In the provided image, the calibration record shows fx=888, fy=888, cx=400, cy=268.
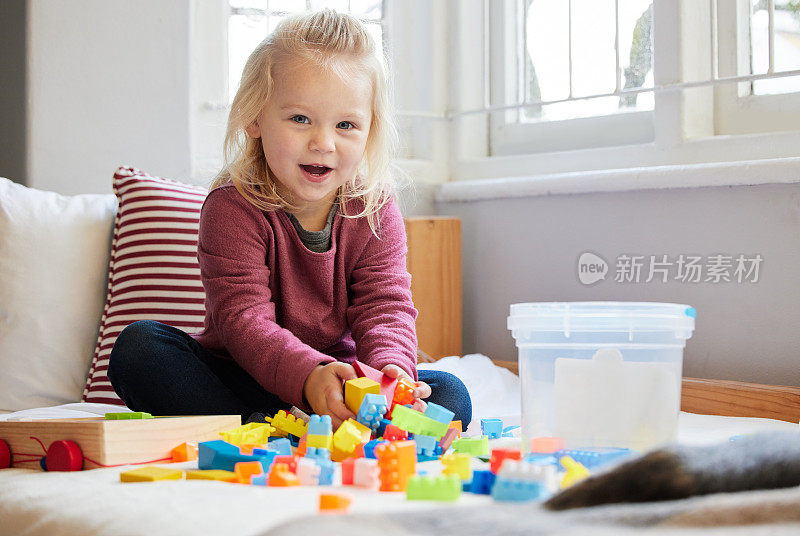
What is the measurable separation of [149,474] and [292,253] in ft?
1.61

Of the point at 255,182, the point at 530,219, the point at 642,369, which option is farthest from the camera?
the point at 530,219

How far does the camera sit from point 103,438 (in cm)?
85

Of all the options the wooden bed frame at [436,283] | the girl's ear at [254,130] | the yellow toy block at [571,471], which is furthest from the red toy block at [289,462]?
the wooden bed frame at [436,283]

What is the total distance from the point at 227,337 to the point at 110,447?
0.29 meters

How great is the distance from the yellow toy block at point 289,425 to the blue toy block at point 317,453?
0.14 m

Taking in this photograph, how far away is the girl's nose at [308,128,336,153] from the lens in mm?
1148

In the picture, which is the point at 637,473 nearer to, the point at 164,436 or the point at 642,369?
the point at 642,369

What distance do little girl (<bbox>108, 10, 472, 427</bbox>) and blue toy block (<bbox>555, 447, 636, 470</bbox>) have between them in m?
0.29

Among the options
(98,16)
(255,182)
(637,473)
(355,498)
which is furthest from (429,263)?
(637,473)

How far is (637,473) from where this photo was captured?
1.81 ft

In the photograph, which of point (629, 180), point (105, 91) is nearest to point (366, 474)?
point (629, 180)

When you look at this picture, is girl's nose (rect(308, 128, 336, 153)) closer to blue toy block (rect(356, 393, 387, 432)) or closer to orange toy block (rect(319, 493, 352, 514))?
blue toy block (rect(356, 393, 387, 432))

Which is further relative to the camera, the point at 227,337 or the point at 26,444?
the point at 227,337

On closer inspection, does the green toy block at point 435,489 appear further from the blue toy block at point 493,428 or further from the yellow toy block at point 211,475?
the blue toy block at point 493,428
